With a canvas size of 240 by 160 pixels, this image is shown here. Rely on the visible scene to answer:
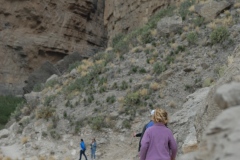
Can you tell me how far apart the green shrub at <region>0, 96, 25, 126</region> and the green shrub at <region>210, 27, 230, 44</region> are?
13.6m

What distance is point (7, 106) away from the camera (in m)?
30.6

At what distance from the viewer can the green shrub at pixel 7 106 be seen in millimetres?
26938

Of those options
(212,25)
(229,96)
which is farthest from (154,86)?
(229,96)

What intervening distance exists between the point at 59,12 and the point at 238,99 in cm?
3797

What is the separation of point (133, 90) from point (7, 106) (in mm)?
17361

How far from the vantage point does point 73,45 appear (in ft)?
127

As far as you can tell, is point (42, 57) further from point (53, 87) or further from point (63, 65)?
point (53, 87)

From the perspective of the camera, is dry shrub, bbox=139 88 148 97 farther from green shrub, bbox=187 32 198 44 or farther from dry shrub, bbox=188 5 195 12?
dry shrub, bbox=188 5 195 12

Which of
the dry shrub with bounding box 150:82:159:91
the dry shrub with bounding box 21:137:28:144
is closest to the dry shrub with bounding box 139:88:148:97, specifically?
the dry shrub with bounding box 150:82:159:91

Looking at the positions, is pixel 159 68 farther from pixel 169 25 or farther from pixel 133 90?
pixel 169 25

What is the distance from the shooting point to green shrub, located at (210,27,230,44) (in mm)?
17078

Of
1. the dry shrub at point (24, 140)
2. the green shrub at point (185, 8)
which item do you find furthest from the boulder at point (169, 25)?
the dry shrub at point (24, 140)

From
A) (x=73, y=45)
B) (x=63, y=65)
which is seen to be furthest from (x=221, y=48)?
(x=73, y=45)

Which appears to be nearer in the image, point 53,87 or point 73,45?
point 53,87
